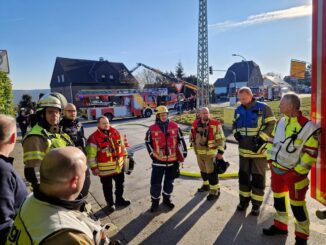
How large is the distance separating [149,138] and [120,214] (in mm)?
1448

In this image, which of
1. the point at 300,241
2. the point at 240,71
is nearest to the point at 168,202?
the point at 300,241

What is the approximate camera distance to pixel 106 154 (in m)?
4.75

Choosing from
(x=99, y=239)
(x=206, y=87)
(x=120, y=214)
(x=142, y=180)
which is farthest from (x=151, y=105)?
(x=99, y=239)

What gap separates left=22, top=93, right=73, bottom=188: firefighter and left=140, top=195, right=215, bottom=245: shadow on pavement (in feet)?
6.04

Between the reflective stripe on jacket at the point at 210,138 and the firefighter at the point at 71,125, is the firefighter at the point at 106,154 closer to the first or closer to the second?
the firefighter at the point at 71,125

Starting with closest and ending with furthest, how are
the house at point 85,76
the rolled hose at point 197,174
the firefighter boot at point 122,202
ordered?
the firefighter boot at point 122,202 → the rolled hose at point 197,174 → the house at point 85,76

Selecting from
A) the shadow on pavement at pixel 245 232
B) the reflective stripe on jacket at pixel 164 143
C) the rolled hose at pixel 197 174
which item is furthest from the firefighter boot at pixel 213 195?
the rolled hose at pixel 197 174

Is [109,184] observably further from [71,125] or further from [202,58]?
[202,58]

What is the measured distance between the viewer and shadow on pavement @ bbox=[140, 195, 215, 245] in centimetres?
388

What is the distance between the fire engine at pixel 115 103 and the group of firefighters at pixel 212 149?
57.8 feet

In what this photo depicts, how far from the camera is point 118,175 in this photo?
197 inches

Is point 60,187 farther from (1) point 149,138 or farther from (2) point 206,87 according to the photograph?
(2) point 206,87

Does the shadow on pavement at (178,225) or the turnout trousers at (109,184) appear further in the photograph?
the turnout trousers at (109,184)

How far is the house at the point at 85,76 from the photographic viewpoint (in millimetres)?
42031
